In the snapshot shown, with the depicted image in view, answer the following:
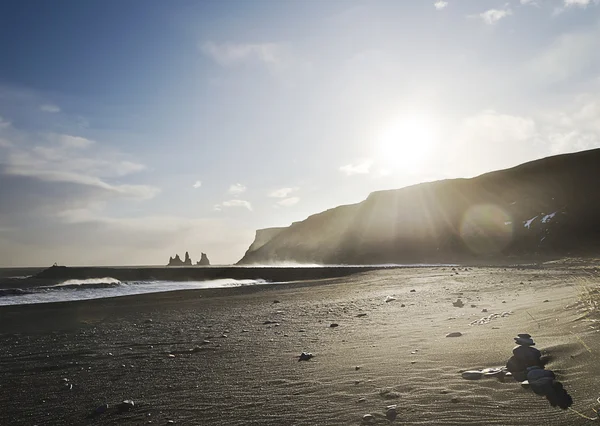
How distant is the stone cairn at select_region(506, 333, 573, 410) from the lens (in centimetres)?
386

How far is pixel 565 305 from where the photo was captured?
27.4ft

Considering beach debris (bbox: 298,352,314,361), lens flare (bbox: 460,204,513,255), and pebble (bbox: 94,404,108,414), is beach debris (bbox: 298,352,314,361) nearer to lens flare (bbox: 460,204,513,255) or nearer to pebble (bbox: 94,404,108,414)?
pebble (bbox: 94,404,108,414)

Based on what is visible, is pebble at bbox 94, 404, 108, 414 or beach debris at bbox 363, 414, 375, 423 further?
pebble at bbox 94, 404, 108, 414

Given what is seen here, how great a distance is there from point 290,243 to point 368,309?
15422 cm

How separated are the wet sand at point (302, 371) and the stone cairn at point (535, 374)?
108 mm

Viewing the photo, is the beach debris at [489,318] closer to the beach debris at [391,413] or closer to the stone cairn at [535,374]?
the stone cairn at [535,374]

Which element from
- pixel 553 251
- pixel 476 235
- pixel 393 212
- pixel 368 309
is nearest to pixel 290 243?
pixel 393 212

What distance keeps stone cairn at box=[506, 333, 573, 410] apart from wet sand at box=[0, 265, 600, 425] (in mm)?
108

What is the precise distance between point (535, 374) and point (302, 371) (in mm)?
3238

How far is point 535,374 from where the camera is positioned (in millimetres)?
4352

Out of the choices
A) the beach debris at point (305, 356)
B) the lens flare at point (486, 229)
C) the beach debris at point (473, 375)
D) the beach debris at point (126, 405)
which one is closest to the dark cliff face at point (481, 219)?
the lens flare at point (486, 229)

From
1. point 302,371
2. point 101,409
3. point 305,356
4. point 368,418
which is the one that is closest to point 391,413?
point 368,418

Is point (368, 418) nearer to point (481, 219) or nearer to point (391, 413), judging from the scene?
point (391, 413)

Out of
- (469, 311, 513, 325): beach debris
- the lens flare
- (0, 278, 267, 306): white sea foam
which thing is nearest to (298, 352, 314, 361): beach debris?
(469, 311, 513, 325): beach debris
